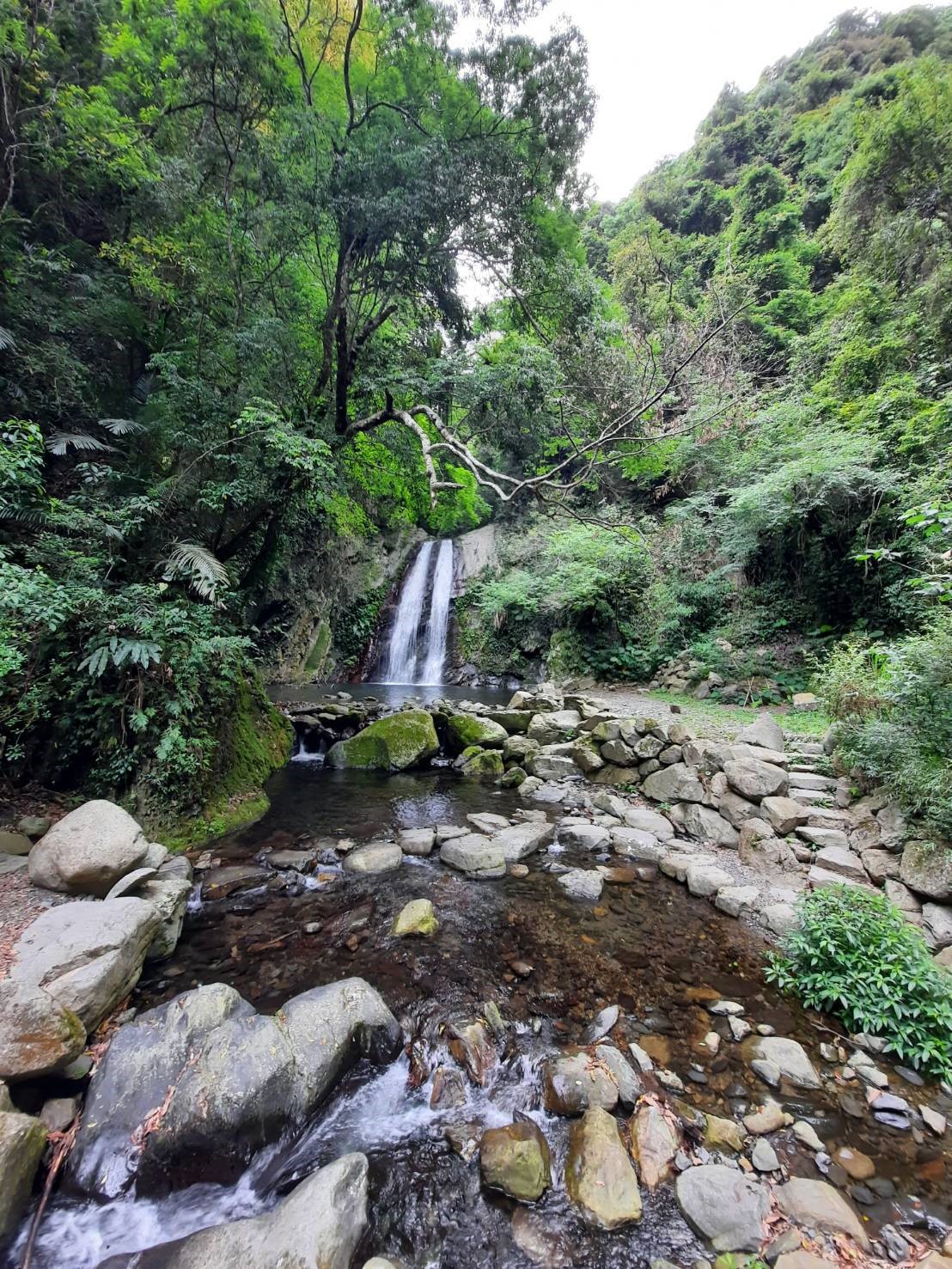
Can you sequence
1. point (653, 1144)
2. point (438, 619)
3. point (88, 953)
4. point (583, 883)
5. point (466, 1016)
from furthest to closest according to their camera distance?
point (438, 619) < point (583, 883) < point (466, 1016) < point (88, 953) < point (653, 1144)

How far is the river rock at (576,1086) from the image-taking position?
7.32ft

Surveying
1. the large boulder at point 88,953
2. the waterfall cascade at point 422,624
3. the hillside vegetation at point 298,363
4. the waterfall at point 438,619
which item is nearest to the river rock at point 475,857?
the large boulder at point 88,953

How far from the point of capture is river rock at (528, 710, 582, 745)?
744 centimetres

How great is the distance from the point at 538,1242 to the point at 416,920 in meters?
1.94

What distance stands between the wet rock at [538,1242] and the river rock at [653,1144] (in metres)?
0.44

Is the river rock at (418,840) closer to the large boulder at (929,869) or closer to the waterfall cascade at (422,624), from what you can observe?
the large boulder at (929,869)

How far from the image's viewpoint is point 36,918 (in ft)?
8.78

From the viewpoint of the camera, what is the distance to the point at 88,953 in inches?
98.0

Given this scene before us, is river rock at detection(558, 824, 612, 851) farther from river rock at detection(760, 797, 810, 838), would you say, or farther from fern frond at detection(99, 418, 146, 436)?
fern frond at detection(99, 418, 146, 436)

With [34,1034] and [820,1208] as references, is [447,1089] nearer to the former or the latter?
[820,1208]

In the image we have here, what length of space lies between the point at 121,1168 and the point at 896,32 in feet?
143

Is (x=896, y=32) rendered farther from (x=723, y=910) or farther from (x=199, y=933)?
(x=199, y=933)

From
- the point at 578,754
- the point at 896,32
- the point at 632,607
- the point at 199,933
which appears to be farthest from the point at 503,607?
the point at 896,32

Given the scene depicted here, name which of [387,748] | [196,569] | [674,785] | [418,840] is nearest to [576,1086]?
[418,840]
